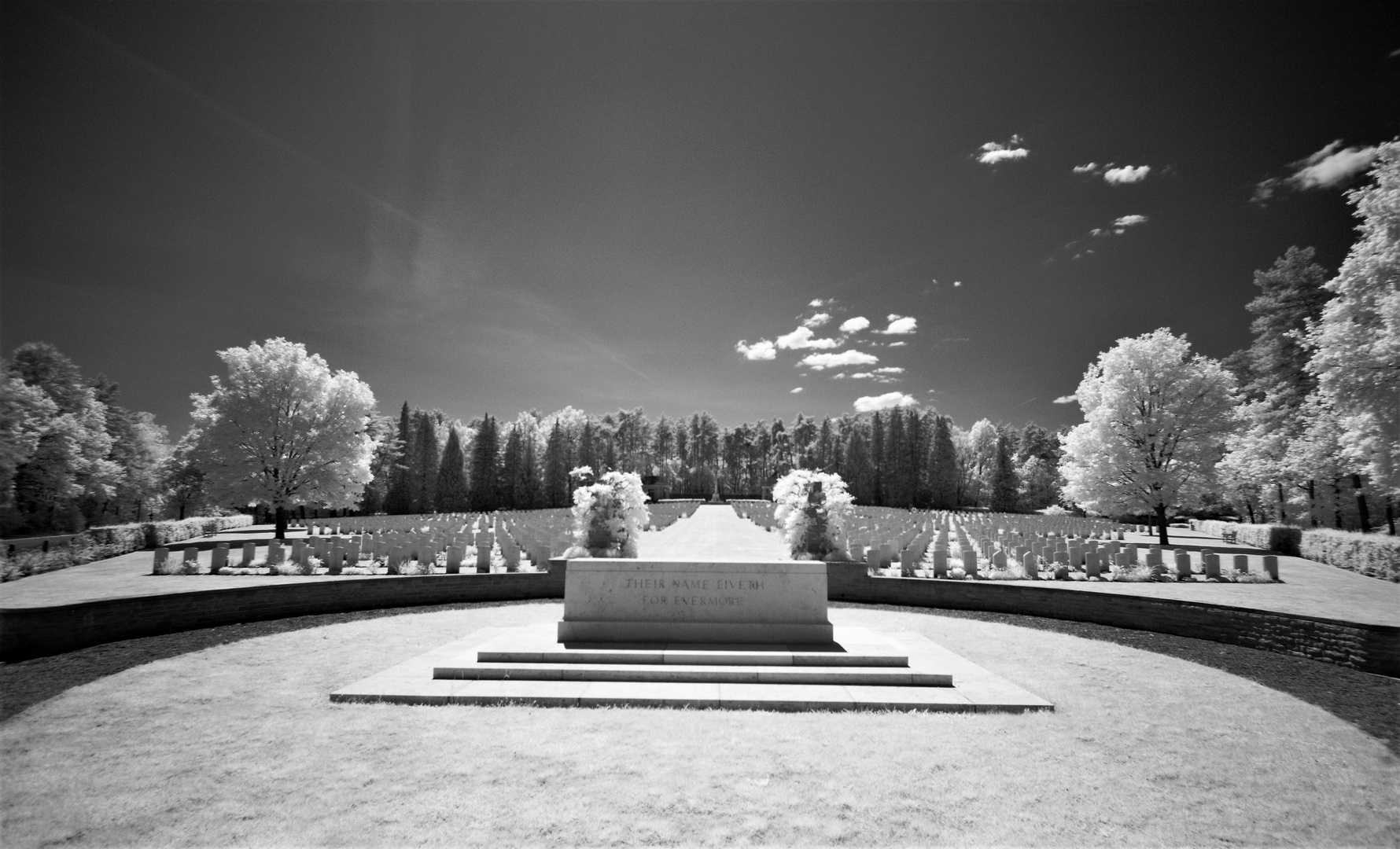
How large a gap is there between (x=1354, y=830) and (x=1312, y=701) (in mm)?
3844

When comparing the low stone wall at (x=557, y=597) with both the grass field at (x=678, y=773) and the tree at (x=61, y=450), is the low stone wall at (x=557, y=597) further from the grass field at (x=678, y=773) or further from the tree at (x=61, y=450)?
the tree at (x=61, y=450)

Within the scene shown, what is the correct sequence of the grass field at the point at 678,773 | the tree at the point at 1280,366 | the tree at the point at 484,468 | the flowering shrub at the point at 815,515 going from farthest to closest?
1. the tree at the point at 484,468
2. the tree at the point at 1280,366
3. the flowering shrub at the point at 815,515
4. the grass field at the point at 678,773

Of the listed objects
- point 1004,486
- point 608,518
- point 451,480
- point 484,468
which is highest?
point 484,468

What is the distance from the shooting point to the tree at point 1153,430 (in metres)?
24.6

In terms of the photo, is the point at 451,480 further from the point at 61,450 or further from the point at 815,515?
the point at 815,515

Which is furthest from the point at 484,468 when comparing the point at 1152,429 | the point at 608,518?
the point at 1152,429

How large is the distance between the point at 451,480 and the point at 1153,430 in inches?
2539

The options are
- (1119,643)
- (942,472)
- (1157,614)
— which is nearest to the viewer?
(1119,643)

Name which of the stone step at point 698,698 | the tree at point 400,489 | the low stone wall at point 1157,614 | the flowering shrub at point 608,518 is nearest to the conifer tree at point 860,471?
the tree at point 400,489

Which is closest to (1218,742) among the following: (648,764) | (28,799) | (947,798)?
(947,798)

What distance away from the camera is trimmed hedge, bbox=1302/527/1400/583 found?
51.5ft

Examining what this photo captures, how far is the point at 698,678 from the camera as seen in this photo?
718 centimetres

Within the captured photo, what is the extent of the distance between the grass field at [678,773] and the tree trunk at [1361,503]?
29250mm

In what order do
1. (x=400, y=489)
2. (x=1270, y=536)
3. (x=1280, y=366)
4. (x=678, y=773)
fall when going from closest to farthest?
(x=678, y=773), (x=1270, y=536), (x=1280, y=366), (x=400, y=489)
